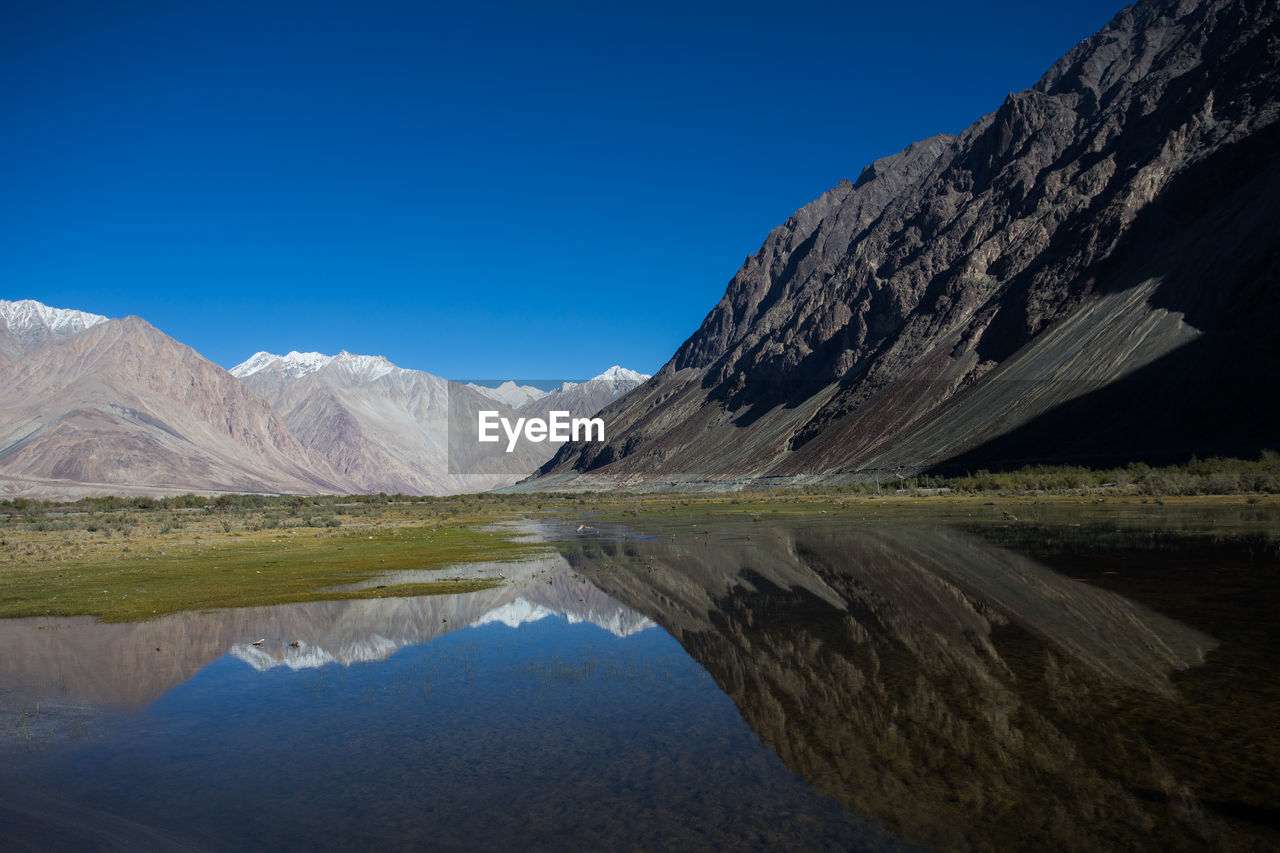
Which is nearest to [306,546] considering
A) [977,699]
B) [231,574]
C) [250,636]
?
[231,574]

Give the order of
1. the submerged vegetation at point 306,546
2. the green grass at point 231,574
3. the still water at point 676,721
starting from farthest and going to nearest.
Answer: the submerged vegetation at point 306,546 < the green grass at point 231,574 < the still water at point 676,721

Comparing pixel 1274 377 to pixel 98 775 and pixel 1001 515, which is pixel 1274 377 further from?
pixel 98 775

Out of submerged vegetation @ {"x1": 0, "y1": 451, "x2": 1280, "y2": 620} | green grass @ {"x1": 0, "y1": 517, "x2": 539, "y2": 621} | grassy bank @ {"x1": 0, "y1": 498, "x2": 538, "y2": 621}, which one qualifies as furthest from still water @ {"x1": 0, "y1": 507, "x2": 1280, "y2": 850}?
submerged vegetation @ {"x1": 0, "y1": 451, "x2": 1280, "y2": 620}

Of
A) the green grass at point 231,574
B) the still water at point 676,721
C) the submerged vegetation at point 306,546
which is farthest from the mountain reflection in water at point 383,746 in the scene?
the submerged vegetation at point 306,546

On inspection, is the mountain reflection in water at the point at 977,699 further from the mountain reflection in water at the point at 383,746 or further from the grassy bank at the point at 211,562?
the grassy bank at the point at 211,562

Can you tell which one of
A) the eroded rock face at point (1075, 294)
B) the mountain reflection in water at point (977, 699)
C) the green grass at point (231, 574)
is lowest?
the mountain reflection in water at point (977, 699)

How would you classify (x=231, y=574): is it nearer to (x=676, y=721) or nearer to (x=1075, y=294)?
(x=676, y=721)

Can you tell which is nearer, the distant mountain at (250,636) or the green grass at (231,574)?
the distant mountain at (250,636)
